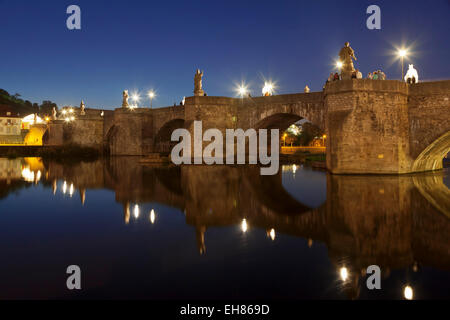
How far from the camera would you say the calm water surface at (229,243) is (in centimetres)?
484

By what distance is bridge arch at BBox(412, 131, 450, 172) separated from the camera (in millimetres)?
18219

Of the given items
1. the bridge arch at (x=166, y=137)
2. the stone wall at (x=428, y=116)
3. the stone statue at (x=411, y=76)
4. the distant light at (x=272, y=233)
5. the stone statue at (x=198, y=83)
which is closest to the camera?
the distant light at (x=272, y=233)

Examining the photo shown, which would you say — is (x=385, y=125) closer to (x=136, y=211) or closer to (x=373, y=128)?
(x=373, y=128)

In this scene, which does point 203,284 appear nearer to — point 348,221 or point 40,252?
point 40,252

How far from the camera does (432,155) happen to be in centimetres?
2022

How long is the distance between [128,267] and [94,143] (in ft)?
158

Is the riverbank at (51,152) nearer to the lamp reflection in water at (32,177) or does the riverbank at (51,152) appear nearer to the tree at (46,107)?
the lamp reflection in water at (32,177)

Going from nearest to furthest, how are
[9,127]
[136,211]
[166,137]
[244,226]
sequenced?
[244,226] < [136,211] < [166,137] < [9,127]

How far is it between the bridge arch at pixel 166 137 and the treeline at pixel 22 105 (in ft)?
185

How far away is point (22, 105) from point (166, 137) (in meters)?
75.7

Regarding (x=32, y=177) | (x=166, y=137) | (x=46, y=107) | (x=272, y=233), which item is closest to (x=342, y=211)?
(x=272, y=233)

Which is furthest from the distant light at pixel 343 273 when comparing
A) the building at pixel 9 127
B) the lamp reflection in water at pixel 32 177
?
the building at pixel 9 127

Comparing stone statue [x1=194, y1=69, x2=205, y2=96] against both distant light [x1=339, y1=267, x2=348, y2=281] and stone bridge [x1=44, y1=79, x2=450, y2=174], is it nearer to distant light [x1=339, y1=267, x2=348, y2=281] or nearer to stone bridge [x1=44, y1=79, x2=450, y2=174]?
stone bridge [x1=44, y1=79, x2=450, y2=174]
